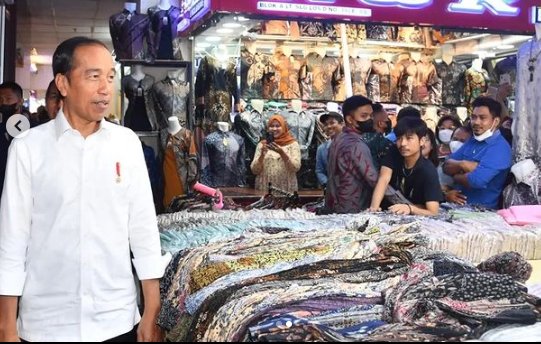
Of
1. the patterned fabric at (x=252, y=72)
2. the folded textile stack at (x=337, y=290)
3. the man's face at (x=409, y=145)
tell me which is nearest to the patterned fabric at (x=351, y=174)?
the man's face at (x=409, y=145)

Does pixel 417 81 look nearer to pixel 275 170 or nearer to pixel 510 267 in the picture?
pixel 275 170

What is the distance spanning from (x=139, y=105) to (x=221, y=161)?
1047mm

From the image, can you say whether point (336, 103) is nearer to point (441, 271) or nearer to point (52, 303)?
point (441, 271)

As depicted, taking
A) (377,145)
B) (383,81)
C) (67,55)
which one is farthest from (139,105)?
(67,55)

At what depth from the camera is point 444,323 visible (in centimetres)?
192

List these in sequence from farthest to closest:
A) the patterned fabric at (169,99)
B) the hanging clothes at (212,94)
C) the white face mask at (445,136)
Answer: the hanging clothes at (212,94), the white face mask at (445,136), the patterned fabric at (169,99)

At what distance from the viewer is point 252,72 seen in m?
8.03

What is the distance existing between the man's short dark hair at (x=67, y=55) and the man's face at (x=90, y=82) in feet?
0.04

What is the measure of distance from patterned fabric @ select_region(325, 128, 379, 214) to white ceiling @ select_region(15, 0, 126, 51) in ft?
25.0

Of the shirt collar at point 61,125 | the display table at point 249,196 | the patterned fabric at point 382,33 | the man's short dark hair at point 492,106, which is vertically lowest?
the display table at point 249,196

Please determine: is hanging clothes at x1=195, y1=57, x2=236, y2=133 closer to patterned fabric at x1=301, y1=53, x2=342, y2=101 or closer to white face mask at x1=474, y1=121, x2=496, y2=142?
patterned fabric at x1=301, y1=53, x2=342, y2=101

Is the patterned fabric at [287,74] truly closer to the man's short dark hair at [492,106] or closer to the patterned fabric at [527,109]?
the patterned fabric at [527,109]

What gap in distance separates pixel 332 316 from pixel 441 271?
51 cm

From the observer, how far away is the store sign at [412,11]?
209 inches
